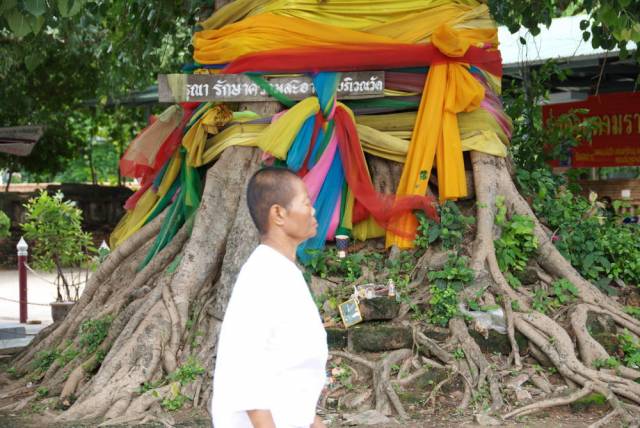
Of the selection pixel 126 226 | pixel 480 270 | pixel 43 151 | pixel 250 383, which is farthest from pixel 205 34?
pixel 43 151

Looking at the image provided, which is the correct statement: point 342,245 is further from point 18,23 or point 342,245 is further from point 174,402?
point 18,23

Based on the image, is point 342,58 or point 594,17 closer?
point 342,58

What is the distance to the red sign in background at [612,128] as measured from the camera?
14.8 m

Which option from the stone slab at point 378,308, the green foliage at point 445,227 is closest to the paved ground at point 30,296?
the green foliage at point 445,227

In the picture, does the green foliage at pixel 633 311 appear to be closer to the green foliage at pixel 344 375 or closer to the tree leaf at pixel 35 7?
the green foliage at pixel 344 375

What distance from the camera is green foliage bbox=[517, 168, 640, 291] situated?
8414mm

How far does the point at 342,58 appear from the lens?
819 cm

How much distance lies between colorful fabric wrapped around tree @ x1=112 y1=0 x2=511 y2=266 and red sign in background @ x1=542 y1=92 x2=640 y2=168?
678 centimetres

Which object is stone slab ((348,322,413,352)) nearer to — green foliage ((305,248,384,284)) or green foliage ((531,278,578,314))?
green foliage ((305,248,384,284))

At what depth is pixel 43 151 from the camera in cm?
2314

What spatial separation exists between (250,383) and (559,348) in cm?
459

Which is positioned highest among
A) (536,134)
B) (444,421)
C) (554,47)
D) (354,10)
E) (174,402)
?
(554,47)

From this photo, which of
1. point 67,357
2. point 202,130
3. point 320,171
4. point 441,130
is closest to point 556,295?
point 441,130

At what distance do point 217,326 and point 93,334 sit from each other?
1.20 m
